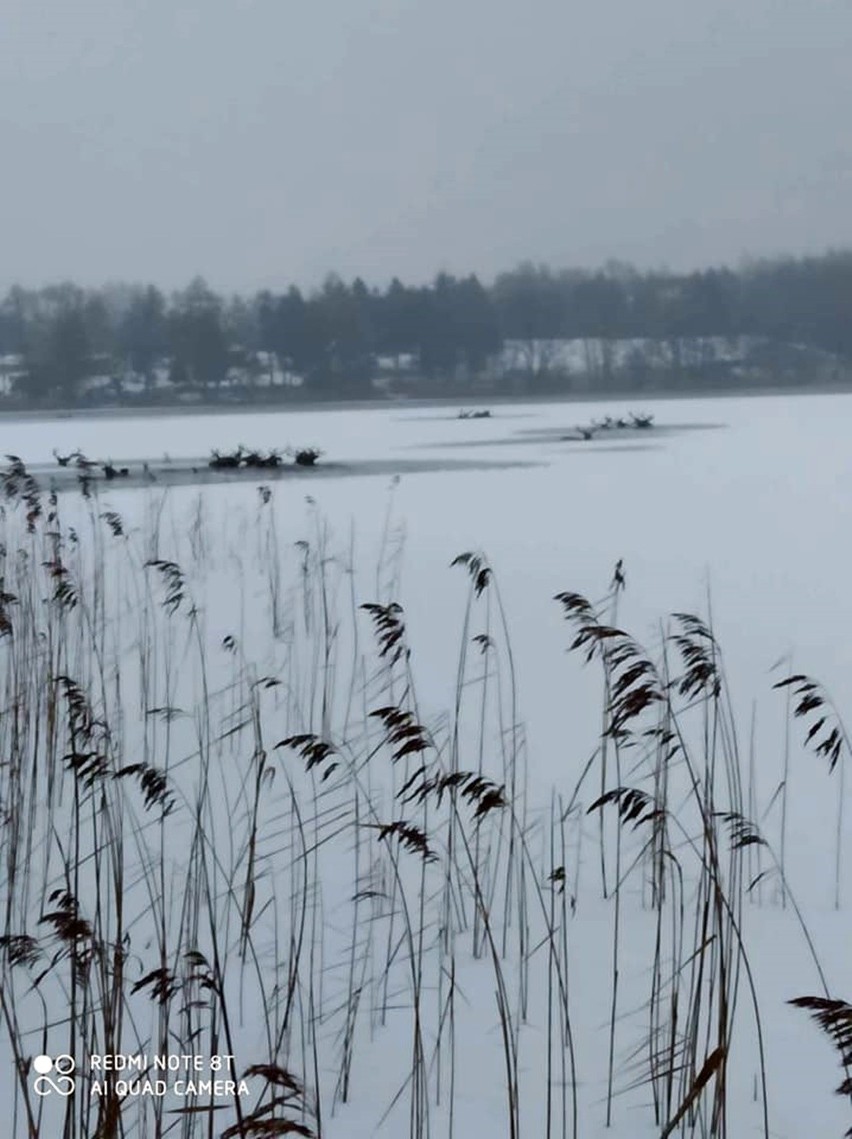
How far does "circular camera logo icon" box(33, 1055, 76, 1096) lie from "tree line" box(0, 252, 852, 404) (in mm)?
20810

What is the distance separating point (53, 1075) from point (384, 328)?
29.2m

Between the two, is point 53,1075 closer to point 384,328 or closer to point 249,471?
point 249,471

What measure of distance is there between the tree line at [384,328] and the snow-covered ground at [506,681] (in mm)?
11276

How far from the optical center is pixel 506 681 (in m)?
4.99

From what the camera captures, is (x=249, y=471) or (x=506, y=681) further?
(x=249, y=471)

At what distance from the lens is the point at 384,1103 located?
224 cm

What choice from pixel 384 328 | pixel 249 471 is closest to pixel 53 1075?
pixel 249 471

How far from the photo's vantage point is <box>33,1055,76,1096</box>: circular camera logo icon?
6.43 feet

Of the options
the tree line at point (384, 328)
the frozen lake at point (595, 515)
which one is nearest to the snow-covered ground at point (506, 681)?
the frozen lake at point (595, 515)

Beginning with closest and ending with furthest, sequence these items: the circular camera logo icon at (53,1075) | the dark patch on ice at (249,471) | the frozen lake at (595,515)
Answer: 1. the circular camera logo icon at (53,1075)
2. the frozen lake at (595,515)
3. the dark patch on ice at (249,471)

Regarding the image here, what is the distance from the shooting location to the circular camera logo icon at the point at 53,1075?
6.43 ft

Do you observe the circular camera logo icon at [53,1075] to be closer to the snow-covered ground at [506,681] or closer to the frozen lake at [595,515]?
the snow-covered ground at [506,681]

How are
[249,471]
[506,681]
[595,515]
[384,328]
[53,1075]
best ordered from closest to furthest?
1. [53,1075]
2. [506,681]
3. [595,515]
4. [249,471]
5. [384,328]

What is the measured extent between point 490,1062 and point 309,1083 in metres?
0.30
